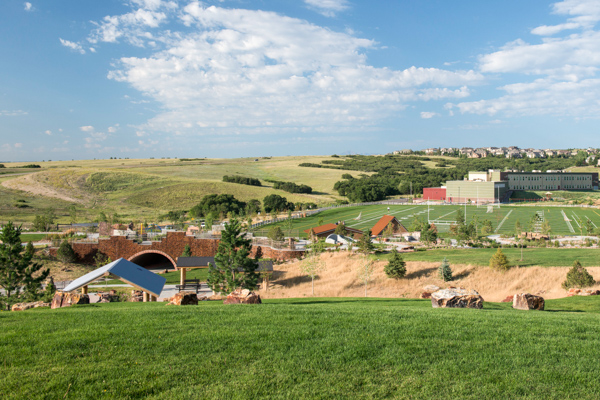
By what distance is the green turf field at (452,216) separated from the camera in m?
57.4

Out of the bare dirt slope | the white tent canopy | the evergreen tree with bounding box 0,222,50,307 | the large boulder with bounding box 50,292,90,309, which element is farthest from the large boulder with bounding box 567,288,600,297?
the evergreen tree with bounding box 0,222,50,307

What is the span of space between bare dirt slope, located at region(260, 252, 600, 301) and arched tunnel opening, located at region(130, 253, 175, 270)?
16.2 meters

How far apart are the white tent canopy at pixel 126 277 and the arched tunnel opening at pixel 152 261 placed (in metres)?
24.1

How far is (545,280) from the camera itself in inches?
931

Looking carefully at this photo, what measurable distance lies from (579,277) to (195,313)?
19.7 m

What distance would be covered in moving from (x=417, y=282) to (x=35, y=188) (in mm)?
84227

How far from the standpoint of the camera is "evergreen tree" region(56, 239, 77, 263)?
3822 centimetres

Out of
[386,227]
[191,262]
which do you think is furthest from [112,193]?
[386,227]

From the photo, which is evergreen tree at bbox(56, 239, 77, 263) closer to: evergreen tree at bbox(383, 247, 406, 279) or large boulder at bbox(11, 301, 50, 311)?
large boulder at bbox(11, 301, 50, 311)

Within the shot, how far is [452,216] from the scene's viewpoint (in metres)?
72.1

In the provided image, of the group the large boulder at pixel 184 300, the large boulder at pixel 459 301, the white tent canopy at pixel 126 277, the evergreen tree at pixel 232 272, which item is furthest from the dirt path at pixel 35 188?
the large boulder at pixel 459 301

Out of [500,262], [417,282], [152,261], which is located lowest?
[152,261]

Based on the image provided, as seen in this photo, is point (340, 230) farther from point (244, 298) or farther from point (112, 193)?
point (112, 193)

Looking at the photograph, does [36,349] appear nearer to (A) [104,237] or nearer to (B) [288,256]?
(B) [288,256]
